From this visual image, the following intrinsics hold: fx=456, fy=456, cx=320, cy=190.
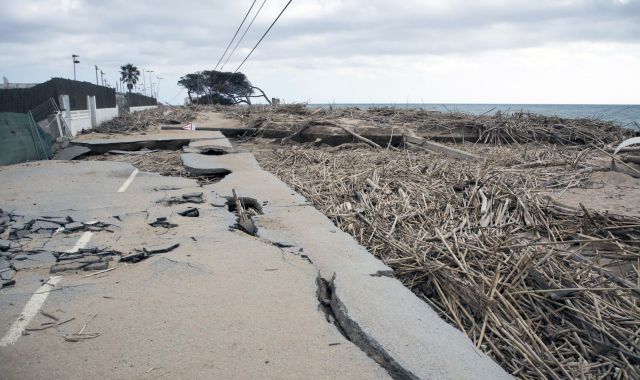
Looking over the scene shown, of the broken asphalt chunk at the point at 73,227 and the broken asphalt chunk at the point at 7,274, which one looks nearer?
the broken asphalt chunk at the point at 7,274

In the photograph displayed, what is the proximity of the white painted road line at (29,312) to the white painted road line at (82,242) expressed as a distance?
2.07ft

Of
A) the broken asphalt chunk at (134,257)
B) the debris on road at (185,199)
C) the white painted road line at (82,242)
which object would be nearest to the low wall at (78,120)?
the debris on road at (185,199)

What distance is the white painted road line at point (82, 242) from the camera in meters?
4.10

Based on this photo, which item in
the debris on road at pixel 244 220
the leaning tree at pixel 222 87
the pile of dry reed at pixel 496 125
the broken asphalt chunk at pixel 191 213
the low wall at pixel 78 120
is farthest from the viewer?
the leaning tree at pixel 222 87

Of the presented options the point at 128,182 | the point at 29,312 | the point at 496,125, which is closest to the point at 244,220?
the point at 29,312

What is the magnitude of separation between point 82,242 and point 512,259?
12.7 ft

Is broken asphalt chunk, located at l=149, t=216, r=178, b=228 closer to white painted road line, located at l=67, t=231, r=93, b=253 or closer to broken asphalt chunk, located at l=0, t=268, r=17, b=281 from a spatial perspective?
white painted road line, located at l=67, t=231, r=93, b=253

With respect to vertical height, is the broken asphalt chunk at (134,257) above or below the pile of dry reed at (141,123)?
below

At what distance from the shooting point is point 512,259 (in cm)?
373

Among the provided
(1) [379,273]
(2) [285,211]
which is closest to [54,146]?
(2) [285,211]

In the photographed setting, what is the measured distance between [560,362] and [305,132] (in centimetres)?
1115

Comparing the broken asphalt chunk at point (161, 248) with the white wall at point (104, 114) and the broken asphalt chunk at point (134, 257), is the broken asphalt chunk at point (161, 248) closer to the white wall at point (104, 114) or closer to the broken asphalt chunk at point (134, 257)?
the broken asphalt chunk at point (134, 257)

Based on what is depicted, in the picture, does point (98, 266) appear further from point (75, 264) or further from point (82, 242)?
point (82, 242)

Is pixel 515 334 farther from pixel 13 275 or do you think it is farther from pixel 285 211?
pixel 13 275
